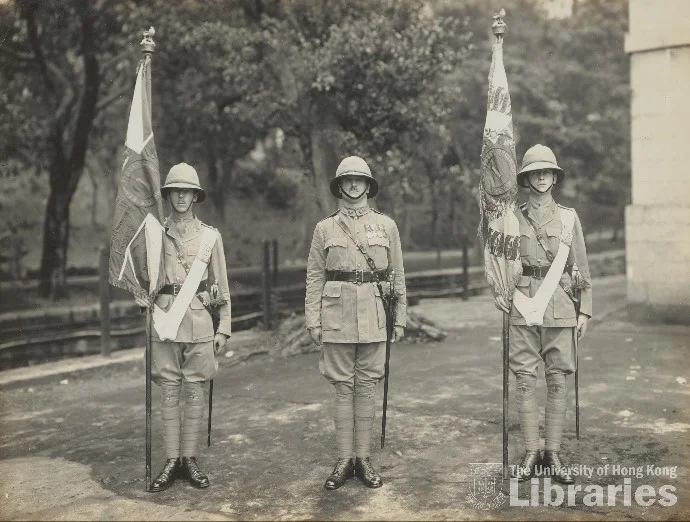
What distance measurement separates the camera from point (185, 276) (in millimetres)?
4891

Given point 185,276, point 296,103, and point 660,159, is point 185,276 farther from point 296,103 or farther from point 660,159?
point 660,159

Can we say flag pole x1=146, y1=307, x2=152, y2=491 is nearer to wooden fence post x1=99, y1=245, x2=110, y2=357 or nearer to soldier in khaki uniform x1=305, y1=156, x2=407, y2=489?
soldier in khaki uniform x1=305, y1=156, x2=407, y2=489

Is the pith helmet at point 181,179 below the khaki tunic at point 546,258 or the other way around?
the other way around

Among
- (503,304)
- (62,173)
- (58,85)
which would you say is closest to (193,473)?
(503,304)

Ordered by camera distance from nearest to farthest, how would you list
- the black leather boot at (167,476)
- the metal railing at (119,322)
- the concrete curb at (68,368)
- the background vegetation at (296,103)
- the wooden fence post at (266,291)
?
the black leather boot at (167,476)
the concrete curb at (68,368)
the metal railing at (119,322)
the background vegetation at (296,103)
the wooden fence post at (266,291)

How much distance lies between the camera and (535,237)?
15.9 ft

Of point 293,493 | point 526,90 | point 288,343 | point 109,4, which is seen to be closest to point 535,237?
point 293,493

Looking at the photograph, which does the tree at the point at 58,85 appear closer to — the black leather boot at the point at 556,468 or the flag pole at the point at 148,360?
the flag pole at the point at 148,360

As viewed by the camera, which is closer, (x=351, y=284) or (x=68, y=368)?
(x=351, y=284)

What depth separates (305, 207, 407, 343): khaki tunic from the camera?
473cm

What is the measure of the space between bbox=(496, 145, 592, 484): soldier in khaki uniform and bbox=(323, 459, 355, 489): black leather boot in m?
1.02

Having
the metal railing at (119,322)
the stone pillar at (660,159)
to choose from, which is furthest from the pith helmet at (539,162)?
the stone pillar at (660,159)

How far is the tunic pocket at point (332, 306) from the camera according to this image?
4742 mm

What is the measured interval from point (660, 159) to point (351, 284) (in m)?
7.36
